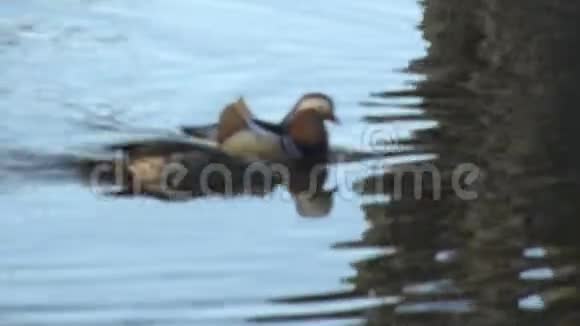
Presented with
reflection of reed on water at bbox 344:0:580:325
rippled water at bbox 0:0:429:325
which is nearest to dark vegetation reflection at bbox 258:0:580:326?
reflection of reed on water at bbox 344:0:580:325

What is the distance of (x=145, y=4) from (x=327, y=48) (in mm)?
1759

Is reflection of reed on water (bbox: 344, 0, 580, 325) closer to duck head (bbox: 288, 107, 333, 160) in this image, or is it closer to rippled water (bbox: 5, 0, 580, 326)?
rippled water (bbox: 5, 0, 580, 326)

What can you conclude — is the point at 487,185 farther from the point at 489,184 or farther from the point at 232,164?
the point at 232,164

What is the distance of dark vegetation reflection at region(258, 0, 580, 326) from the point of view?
7770 mm

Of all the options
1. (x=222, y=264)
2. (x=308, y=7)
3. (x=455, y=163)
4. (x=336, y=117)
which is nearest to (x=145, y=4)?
(x=308, y=7)

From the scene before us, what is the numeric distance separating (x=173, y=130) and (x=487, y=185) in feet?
6.72

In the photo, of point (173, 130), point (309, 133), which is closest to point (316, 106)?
point (309, 133)

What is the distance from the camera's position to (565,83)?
453 inches

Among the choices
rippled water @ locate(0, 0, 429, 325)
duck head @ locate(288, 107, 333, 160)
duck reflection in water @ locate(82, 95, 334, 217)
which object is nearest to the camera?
rippled water @ locate(0, 0, 429, 325)

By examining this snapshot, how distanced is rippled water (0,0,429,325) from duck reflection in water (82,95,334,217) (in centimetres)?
15

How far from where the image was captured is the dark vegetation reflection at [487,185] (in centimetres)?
777

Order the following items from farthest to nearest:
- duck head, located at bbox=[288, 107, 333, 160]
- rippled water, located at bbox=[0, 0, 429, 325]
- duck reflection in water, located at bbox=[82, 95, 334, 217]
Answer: duck head, located at bbox=[288, 107, 333, 160] → duck reflection in water, located at bbox=[82, 95, 334, 217] → rippled water, located at bbox=[0, 0, 429, 325]

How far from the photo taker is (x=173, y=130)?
10.7m

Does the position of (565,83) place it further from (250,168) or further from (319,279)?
(319,279)
